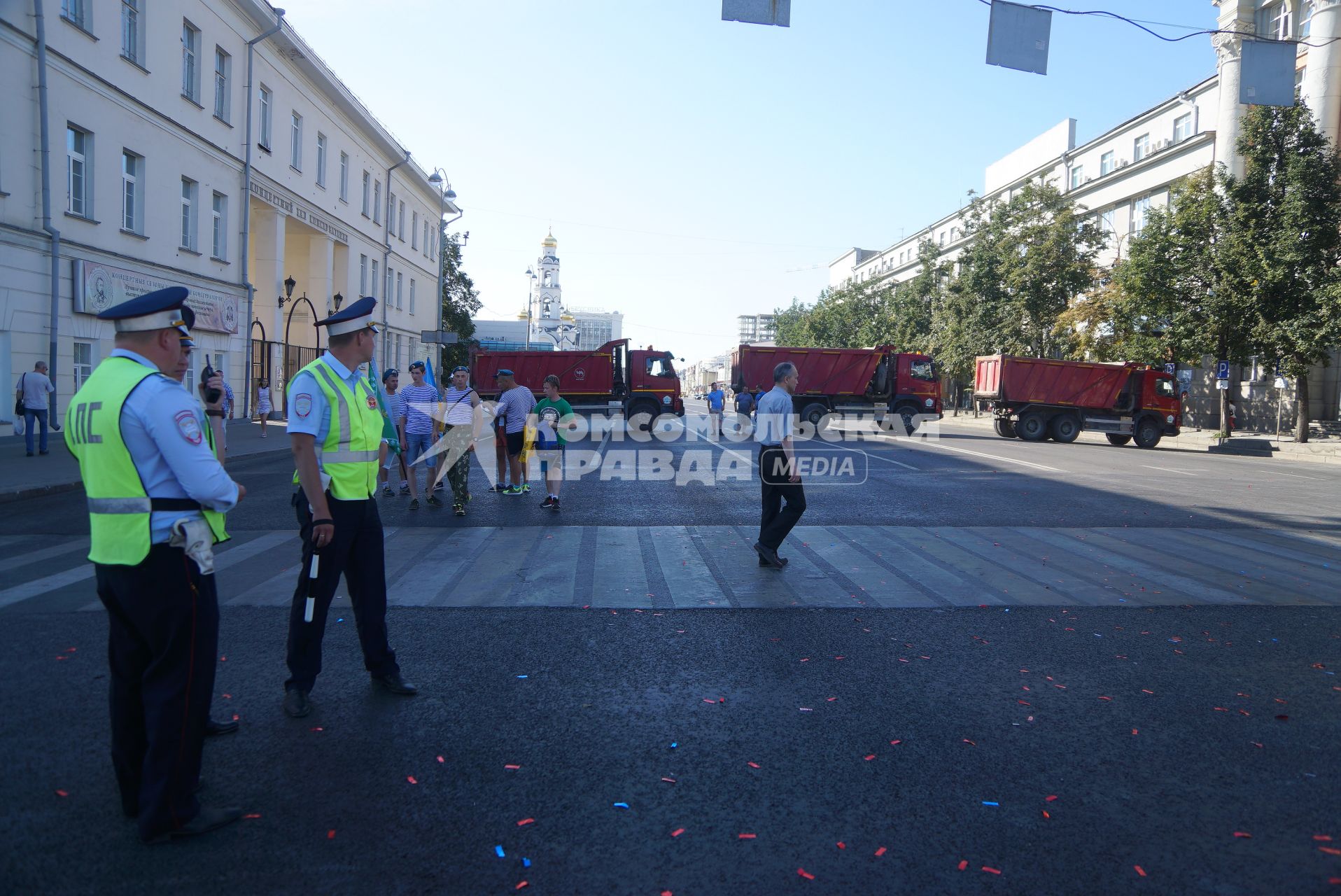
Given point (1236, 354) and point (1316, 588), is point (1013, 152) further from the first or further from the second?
point (1316, 588)

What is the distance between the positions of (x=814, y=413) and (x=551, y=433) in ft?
72.0

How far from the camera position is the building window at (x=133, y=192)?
70.7 ft

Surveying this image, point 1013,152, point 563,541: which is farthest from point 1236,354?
point 1013,152

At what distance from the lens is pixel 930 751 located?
392cm

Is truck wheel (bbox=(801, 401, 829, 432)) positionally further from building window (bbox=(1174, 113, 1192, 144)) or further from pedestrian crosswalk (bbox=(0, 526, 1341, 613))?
building window (bbox=(1174, 113, 1192, 144))

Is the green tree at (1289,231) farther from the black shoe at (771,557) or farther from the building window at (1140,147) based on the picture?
the black shoe at (771,557)

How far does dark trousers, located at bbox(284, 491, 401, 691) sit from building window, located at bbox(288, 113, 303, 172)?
99.6 ft

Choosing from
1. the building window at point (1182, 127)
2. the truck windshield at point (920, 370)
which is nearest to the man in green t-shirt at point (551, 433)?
the truck windshield at point (920, 370)

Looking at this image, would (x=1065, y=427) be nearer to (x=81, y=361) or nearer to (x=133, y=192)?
(x=133, y=192)

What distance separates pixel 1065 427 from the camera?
100ft

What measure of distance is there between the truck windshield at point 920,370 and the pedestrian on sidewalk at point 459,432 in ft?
78.6

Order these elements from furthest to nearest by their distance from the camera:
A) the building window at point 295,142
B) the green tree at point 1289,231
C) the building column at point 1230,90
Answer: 1. the building column at point 1230,90
2. the building window at point 295,142
3. the green tree at point 1289,231

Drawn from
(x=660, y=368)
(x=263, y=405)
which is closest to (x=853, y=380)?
(x=660, y=368)

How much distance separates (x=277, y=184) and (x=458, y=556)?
25834mm
